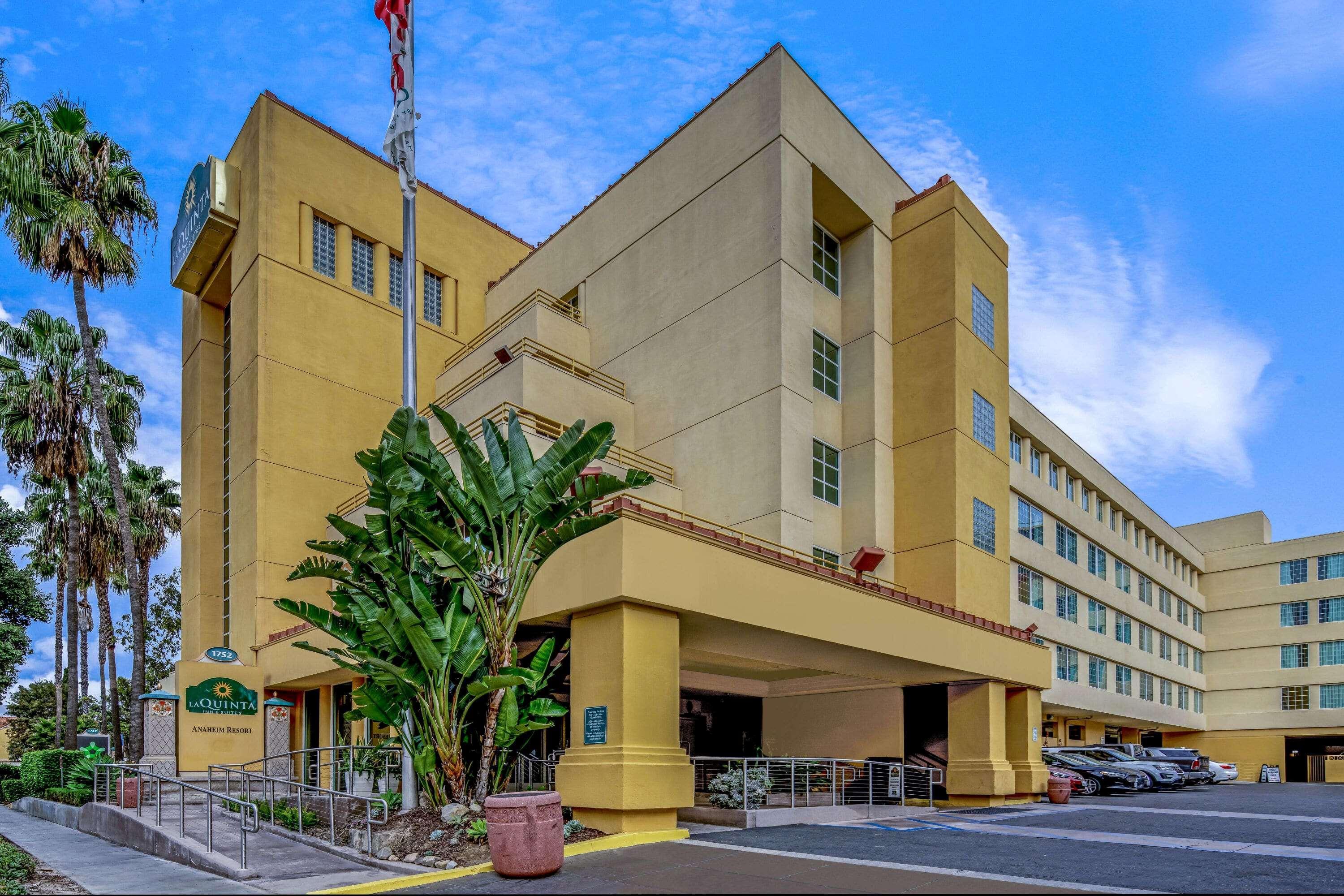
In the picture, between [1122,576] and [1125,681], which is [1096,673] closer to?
[1125,681]

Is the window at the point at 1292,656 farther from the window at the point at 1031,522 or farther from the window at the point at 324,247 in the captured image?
the window at the point at 324,247

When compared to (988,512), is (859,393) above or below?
above

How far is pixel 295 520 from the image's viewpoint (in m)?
30.6

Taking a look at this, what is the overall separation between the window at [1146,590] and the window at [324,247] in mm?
42969

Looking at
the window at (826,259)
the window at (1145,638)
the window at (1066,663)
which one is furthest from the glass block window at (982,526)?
the window at (1145,638)

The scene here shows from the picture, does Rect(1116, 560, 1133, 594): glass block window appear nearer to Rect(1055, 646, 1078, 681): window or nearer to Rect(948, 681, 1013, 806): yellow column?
Rect(1055, 646, 1078, 681): window

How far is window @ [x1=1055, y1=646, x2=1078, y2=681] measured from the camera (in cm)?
4097

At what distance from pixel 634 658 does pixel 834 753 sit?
43.4 ft

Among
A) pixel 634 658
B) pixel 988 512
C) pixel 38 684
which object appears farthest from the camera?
pixel 38 684

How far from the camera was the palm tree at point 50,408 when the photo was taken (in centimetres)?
3506

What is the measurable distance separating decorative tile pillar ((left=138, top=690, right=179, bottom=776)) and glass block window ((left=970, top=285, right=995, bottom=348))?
80.9 feet

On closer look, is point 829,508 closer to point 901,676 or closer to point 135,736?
point 901,676

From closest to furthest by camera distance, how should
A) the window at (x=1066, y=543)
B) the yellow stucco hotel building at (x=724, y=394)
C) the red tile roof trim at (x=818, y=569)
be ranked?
the red tile roof trim at (x=818, y=569)
the yellow stucco hotel building at (x=724, y=394)
the window at (x=1066, y=543)

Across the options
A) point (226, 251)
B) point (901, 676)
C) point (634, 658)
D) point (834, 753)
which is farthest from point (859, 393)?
point (226, 251)
